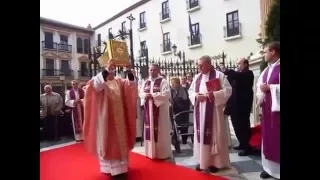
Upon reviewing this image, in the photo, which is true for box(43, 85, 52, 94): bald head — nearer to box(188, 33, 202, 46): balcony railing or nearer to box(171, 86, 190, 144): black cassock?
box(171, 86, 190, 144): black cassock

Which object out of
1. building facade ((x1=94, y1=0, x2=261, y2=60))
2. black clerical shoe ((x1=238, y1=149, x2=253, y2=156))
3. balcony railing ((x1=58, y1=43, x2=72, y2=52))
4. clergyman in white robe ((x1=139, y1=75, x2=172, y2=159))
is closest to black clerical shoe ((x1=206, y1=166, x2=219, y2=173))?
black clerical shoe ((x1=238, y1=149, x2=253, y2=156))

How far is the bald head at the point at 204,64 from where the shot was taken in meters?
2.40

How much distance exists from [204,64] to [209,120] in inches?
18.1

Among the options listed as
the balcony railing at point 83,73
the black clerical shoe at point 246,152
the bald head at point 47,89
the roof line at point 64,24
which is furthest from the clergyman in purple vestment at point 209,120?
the bald head at point 47,89

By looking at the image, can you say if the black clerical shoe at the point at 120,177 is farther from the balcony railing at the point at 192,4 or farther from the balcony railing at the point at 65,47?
the balcony railing at the point at 192,4

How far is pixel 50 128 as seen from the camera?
8.27ft

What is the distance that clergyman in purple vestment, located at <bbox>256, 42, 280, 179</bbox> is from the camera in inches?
85.4

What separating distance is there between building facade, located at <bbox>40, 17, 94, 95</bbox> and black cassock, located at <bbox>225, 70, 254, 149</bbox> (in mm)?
1142

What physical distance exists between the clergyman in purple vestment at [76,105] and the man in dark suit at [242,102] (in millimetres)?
1171

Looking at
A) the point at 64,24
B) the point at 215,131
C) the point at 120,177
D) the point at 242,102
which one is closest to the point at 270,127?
the point at 242,102

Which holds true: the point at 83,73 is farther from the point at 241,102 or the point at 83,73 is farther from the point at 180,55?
the point at 241,102
